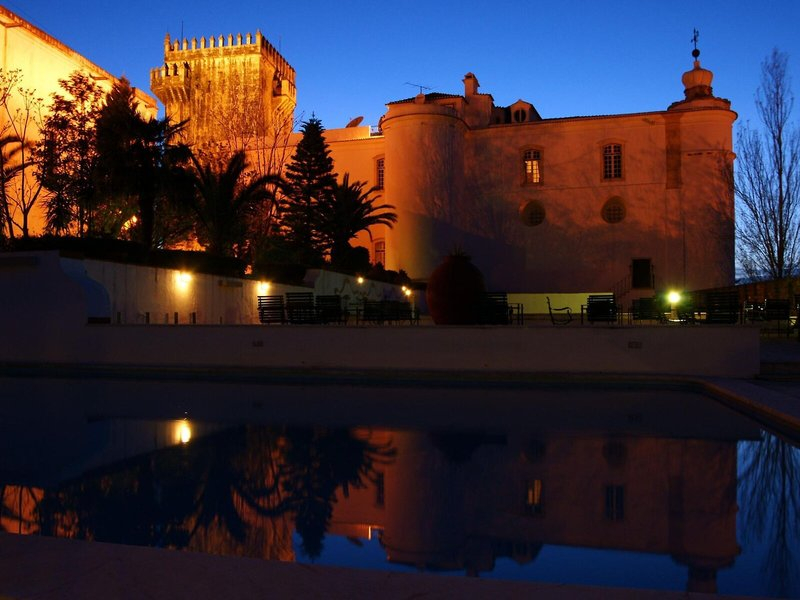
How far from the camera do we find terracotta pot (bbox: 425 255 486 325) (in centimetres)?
1359

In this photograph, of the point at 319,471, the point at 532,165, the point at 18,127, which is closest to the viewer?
the point at 319,471

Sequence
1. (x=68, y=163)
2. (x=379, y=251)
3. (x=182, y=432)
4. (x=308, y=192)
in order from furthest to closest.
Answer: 1. (x=379, y=251)
2. (x=308, y=192)
3. (x=68, y=163)
4. (x=182, y=432)

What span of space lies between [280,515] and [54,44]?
122ft

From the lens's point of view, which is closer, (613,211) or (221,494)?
(221,494)

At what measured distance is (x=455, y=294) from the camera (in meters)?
13.6

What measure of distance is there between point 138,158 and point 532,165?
75.5 ft

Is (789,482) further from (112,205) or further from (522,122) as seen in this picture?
(522,122)

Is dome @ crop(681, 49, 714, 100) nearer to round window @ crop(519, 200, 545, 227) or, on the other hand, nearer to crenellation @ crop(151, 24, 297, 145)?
round window @ crop(519, 200, 545, 227)

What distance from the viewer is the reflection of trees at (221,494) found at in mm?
3666

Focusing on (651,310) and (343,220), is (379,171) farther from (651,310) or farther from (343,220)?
(651,310)

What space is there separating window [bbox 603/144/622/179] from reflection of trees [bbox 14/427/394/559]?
3235cm

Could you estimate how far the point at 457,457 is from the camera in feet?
18.3

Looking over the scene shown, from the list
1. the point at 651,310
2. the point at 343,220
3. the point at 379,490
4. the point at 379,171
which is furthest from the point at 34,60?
the point at 379,490

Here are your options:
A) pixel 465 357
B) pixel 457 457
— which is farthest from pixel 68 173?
pixel 457 457
